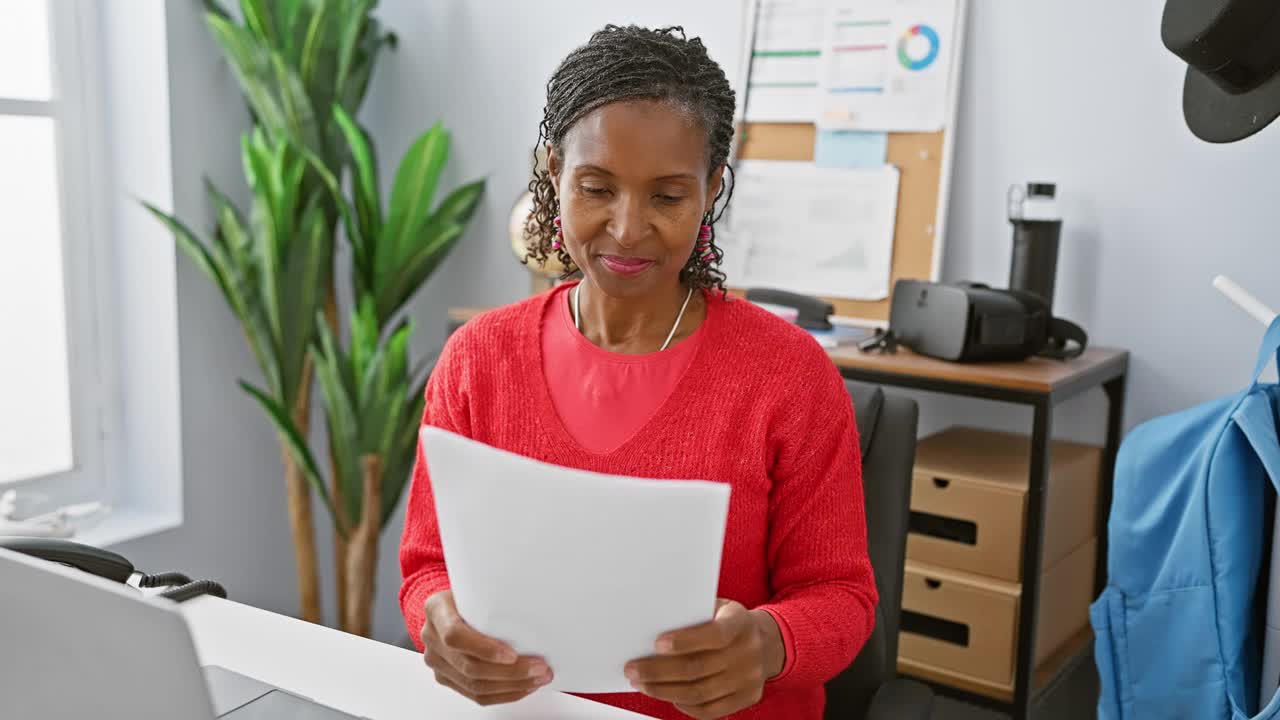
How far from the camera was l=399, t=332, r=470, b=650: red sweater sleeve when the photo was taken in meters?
1.11

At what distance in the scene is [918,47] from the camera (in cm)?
229

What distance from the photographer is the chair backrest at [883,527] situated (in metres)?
1.26

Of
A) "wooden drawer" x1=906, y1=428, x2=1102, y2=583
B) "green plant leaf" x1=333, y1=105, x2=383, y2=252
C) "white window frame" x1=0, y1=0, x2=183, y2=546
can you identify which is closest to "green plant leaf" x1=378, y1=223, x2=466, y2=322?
"green plant leaf" x1=333, y1=105, x2=383, y2=252

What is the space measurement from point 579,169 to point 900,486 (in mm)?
538

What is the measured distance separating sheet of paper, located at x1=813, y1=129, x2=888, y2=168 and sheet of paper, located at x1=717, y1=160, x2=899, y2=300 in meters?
0.02

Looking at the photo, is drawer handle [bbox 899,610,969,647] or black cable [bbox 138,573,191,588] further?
drawer handle [bbox 899,610,969,647]

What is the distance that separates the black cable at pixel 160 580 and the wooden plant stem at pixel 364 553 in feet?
4.48

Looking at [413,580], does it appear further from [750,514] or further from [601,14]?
[601,14]

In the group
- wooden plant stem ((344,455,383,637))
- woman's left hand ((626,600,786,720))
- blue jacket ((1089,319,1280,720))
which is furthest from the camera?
wooden plant stem ((344,455,383,637))

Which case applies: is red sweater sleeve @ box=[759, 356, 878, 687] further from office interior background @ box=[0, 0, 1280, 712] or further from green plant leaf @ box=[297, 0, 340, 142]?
green plant leaf @ box=[297, 0, 340, 142]

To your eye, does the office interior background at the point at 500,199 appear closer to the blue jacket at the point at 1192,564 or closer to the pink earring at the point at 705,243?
the blue jacket at the point at 1192,564

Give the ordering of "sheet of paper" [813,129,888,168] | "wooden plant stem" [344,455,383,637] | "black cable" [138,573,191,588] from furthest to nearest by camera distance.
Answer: "wooden plant stem" [344,455,383,637] → "sheet of paper" [813,129,888,168] → "black cable" [138,573,191,588]

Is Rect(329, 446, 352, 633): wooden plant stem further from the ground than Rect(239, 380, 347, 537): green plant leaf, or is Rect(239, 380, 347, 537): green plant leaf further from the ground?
Rect(239, 380, 347, 537): green plant leaf

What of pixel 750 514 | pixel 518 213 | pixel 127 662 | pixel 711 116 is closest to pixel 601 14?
pixel 518 213
